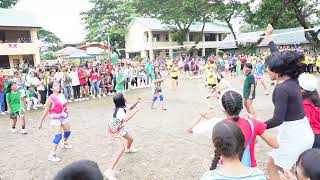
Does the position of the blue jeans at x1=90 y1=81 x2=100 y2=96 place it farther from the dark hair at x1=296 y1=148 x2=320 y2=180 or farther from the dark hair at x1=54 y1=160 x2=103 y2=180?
the dark hair at x1=296 y1=148 x2=320 y2=180

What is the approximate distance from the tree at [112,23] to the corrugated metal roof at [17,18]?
1453 centimetres

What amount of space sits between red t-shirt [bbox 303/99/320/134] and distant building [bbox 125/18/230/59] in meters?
41.3

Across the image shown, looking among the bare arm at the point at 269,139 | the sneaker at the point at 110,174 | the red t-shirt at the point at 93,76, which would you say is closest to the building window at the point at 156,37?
the red t-shirt at the point at 93,76

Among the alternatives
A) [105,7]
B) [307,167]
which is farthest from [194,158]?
[105,7]

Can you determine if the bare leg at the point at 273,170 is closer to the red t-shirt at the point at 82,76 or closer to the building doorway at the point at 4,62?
the red t-shirt at the point at 82,76

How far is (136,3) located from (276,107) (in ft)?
155

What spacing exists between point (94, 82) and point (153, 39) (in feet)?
104

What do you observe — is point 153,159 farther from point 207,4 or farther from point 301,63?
point 207,4

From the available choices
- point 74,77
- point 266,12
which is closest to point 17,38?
point 74,77

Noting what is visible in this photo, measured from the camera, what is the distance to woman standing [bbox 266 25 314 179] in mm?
3102

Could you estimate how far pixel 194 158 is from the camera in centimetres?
651

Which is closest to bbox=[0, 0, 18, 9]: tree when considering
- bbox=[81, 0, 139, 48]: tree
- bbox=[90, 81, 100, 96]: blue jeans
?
bbox=[81, 0, 139, 48]: tree

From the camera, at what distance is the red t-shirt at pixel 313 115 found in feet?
11.7

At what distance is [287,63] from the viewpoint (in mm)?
3168
